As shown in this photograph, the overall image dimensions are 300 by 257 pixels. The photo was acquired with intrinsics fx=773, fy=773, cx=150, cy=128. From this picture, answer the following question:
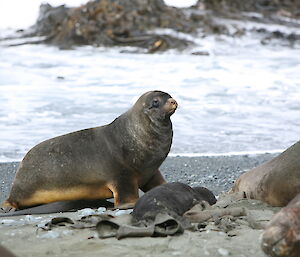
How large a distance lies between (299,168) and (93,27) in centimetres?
1316

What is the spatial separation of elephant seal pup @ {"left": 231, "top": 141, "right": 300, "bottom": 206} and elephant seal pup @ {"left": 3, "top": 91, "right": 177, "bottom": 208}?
36.1 inches

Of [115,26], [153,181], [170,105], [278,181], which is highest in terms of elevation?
[170,105]

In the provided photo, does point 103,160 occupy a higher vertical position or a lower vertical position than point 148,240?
lower

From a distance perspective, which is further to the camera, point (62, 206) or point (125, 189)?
point (125, 189)

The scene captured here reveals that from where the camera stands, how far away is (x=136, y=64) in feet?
48.5

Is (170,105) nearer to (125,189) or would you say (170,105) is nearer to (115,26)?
(125,189)

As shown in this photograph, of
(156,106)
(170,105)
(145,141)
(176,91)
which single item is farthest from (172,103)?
(176,91)

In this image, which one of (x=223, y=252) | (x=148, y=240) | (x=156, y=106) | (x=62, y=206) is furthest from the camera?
(x=156, y=106)

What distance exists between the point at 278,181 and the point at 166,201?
0.70 m

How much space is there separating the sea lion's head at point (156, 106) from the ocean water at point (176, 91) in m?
2.02

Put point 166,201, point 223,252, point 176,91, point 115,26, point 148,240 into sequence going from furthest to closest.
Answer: point 115,26 → point 176,91 → point 166,201 → point 148,240 → point 223,252

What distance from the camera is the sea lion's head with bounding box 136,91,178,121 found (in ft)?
17.5

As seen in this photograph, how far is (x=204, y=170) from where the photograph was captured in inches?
251

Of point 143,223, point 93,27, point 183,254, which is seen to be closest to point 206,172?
point 143,223
